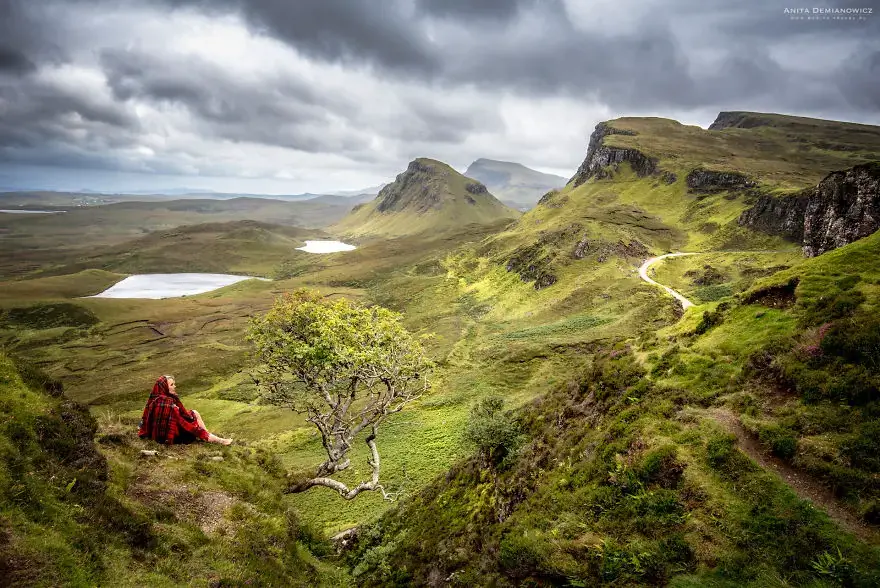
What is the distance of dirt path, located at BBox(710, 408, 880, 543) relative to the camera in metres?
10.1

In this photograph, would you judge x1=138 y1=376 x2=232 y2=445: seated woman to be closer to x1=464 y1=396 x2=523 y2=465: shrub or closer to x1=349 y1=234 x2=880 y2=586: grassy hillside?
Answer: x1=349 y1=234 x2=880 y2=586: grassy hillside

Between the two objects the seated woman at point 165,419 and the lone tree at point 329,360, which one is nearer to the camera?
the seated woman at point 165,419

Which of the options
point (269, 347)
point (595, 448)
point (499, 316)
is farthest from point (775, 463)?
point (499, 316)

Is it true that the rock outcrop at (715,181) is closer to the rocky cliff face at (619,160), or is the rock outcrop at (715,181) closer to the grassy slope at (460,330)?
the grassy slope at (460,330)

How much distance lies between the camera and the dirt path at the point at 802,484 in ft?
33.2

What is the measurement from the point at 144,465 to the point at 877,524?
23487mm

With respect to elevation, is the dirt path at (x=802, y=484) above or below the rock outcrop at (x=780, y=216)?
below

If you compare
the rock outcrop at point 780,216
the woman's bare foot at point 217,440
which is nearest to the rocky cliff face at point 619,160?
the rock outcrop at point 780,216

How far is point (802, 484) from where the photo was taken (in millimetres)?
11555

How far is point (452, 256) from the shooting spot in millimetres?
172500

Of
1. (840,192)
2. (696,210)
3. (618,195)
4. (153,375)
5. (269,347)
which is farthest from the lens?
(618,195)

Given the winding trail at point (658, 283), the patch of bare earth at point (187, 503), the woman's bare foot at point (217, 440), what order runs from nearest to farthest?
the patch of bare earth at point (187, 503) → the woman's bare foot at point (217, 440) → the winding trail at point (658, 283)

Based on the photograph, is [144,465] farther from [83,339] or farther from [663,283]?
[83,339]

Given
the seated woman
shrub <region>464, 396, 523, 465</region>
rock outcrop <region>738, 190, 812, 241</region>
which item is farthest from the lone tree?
rock outcrop <region>738, 190, 812, 241</region>
